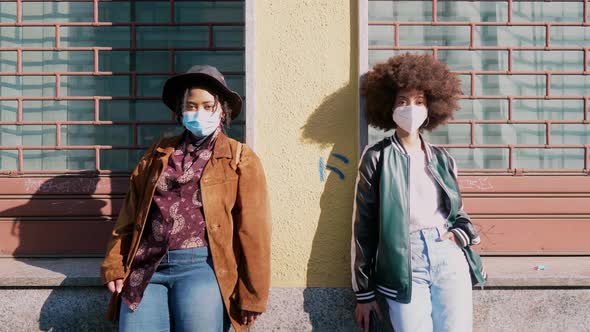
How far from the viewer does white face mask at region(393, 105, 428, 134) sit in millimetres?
3428

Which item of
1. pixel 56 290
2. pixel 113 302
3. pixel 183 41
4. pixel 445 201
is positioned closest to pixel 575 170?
pixel 445 201

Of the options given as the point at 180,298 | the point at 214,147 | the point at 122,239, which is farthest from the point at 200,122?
the point at 180,298

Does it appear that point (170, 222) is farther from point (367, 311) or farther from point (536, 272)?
point (536, 272)

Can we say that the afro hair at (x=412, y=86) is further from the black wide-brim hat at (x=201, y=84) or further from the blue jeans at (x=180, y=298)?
the blue jeans at (x=180, y=298)

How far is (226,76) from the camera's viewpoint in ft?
15.3

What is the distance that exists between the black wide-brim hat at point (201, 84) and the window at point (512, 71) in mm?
1577

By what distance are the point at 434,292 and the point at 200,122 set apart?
1.50 m

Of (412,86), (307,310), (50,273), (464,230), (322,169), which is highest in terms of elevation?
Result: (412,86)

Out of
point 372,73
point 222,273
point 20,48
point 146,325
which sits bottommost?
point 146,325

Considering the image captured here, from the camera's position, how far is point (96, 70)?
15.4 ft

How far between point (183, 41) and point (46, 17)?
3.63ft

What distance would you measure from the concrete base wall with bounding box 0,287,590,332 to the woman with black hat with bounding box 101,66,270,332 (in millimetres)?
620

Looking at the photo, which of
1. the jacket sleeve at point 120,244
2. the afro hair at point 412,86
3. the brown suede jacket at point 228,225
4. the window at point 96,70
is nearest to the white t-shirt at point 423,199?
the afro hair at point 412,86

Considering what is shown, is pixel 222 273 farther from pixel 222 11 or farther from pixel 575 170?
pixel 575 170
